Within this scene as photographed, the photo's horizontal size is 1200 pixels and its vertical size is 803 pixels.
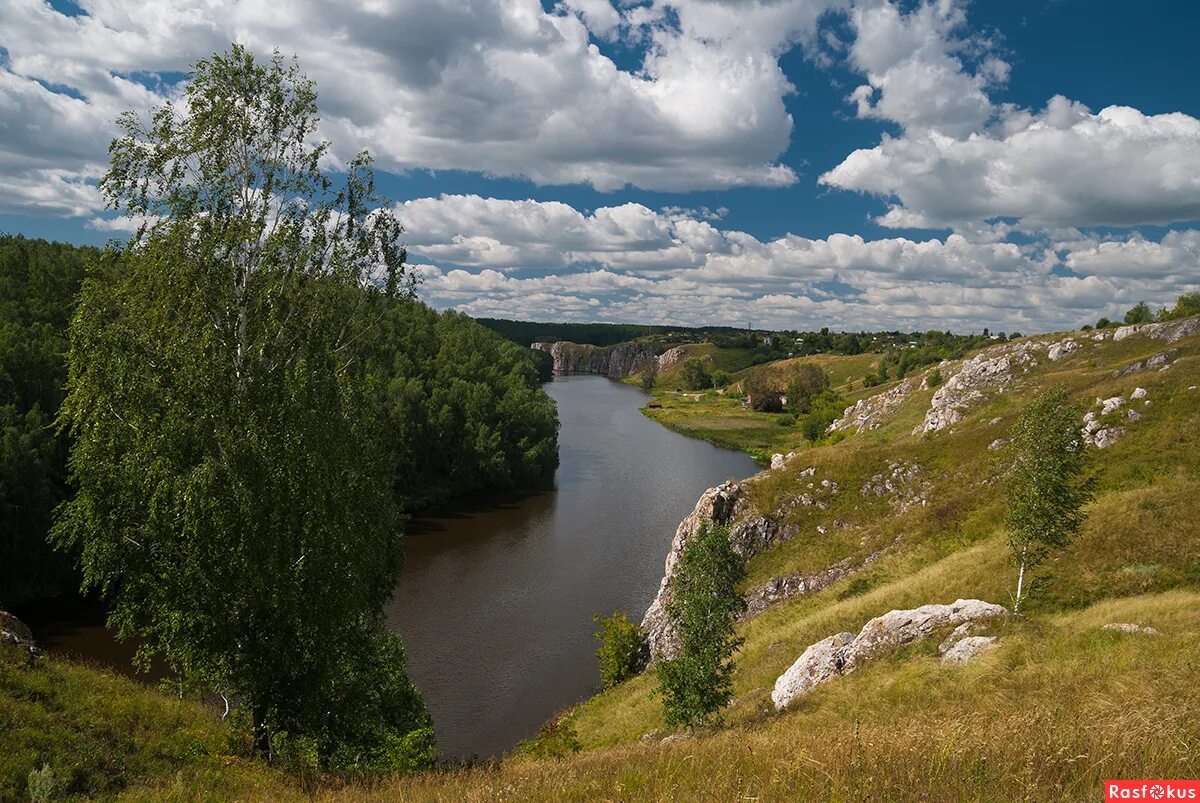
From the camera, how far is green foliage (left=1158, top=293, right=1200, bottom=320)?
230ft

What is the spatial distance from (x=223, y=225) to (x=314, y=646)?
9784 mm

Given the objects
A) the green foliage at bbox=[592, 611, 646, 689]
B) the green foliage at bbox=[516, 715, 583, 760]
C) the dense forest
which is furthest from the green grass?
the green foliage at bbox=[592, 611, 646, 689]

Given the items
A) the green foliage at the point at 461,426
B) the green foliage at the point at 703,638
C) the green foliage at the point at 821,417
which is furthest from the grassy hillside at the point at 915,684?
the green foliage at the point at 821,417

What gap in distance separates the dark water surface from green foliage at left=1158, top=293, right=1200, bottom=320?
52806mm

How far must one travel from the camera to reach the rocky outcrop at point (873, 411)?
79938 mm

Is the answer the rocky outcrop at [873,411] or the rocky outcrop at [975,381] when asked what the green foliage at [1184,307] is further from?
the rocky outcrop at [873,411]

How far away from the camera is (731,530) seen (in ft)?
121

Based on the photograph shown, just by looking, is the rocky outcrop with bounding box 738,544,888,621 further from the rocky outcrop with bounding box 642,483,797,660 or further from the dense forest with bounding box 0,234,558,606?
the dense forest with bounding box 0,234,558,606

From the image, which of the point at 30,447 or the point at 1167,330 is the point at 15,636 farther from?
the point at 1167,330

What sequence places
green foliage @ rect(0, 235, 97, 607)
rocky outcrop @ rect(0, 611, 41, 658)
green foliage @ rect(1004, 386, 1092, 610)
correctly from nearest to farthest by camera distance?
1. rocky outcrop @ rect(0, 611, 41, 658)
2. green foliage @ rect(1004, 386, 1092, 610)
3. green foliage @ rect(0, 235, 97, 607)

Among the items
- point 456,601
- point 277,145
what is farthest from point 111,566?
point 456,601

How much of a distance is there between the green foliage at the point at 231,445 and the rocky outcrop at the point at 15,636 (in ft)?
11.1

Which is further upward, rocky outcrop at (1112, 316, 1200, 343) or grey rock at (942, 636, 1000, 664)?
rocky outcrop at (1112, 316, 1200, 343)

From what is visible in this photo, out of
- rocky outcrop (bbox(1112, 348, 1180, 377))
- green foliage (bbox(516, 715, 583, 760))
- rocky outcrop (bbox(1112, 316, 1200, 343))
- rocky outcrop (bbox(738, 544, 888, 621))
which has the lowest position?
green foliage (bbox(516, 715, 583, 760))
